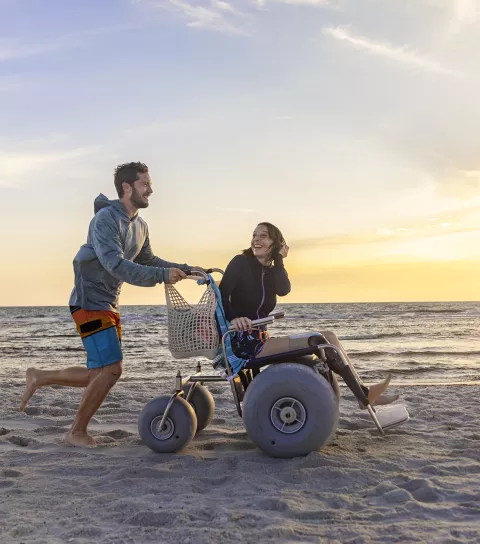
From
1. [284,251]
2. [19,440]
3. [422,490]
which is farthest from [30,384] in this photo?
[422,490]

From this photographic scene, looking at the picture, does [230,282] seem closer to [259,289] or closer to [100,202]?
[259,289]

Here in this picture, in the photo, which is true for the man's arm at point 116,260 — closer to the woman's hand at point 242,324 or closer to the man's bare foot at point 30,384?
the woman's hand at point 242,324

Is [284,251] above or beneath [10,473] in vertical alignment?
above

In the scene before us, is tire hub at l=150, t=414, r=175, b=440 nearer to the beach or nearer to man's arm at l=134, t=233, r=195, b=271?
the beach

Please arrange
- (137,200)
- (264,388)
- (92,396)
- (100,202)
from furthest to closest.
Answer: (100,202) → (137,200) → (92,396) → (264,388)

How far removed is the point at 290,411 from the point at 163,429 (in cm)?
107

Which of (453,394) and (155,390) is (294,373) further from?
(155,390)

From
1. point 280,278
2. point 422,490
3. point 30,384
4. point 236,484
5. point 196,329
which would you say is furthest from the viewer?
point 30,384

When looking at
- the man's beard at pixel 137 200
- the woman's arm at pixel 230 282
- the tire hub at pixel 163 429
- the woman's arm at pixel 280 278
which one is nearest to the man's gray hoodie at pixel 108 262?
the man's beard at pixel 137 200

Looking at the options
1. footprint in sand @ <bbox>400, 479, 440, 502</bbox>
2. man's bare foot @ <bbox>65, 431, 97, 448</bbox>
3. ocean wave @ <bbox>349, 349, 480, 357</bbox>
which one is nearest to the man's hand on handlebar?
man's bare foot @ <bbox>65, 431, 97, 448</bbox>

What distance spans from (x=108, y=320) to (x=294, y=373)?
1667mm

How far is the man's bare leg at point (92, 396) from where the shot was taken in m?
5.08

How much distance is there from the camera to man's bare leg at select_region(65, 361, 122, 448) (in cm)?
508

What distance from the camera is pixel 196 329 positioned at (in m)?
4.64
